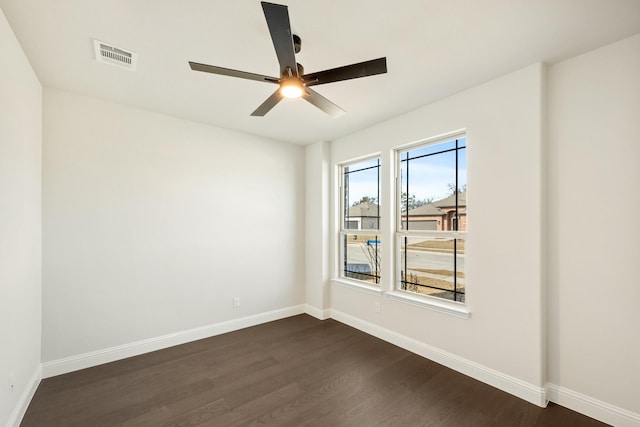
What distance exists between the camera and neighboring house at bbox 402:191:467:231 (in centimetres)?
287

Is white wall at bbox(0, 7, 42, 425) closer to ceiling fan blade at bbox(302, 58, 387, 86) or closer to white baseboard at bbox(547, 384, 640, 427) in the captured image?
ceiling fan blade at bbox(302, 58, 387, 86)

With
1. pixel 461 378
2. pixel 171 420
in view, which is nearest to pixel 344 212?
pixel 461 378

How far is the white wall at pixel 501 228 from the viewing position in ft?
7.45

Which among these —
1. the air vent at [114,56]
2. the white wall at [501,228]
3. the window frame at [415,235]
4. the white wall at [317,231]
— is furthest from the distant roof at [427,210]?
the air vent at [114,56]

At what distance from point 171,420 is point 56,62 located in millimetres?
2847

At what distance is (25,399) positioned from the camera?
216 centimetres

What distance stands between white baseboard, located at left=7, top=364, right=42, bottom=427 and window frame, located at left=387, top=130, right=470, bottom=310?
10.7 feet

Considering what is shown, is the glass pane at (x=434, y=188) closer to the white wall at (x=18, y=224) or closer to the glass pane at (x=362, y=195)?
the glass pane at (x=362, y=195)

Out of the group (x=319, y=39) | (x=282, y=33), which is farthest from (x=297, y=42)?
(x=282, y=33)

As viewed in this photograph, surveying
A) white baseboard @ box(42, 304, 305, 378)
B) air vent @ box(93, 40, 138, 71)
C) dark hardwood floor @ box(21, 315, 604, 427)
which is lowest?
dark hardwood floor @ box(21, 315, 604, 427)

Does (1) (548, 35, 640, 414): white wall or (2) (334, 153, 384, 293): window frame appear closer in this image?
(1) (548, 35, 640, 414): white wall

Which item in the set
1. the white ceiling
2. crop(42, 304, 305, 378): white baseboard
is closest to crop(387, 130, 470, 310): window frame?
the white ceiling

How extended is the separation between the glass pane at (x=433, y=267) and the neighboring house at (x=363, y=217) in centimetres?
52

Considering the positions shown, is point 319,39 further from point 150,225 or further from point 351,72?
point 150,225
